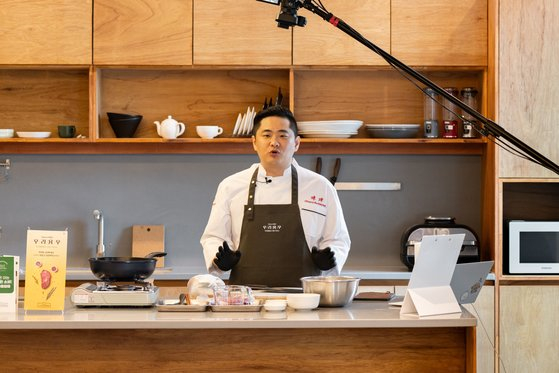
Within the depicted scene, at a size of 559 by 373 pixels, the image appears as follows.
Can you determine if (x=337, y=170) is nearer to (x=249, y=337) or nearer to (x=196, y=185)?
(x=196, y=185)

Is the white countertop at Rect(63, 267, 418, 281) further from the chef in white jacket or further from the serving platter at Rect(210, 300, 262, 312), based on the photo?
the serving platter at Rect(210, 300, 262, 312)

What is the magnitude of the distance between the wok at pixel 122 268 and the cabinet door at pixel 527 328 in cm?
241

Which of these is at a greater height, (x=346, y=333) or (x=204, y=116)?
(x=204, y=116)

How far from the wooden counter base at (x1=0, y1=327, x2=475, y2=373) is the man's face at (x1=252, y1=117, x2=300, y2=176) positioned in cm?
129

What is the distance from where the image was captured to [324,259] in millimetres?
3494

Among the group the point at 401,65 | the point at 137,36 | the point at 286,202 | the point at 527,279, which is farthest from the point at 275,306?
the point at 137,36

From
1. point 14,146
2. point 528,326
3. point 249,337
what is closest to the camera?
point 249,337

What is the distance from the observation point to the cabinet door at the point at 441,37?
4992mm

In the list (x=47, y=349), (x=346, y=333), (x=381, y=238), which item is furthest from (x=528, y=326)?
(x=47, y=349)

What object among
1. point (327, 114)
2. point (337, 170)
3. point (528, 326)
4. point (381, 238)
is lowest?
point (528, 326)

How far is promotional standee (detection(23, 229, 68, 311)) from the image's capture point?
9.09 feet

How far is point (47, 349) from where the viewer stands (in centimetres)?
274

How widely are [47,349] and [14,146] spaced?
2706 millimetres

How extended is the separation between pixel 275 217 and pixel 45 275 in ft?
4.41
